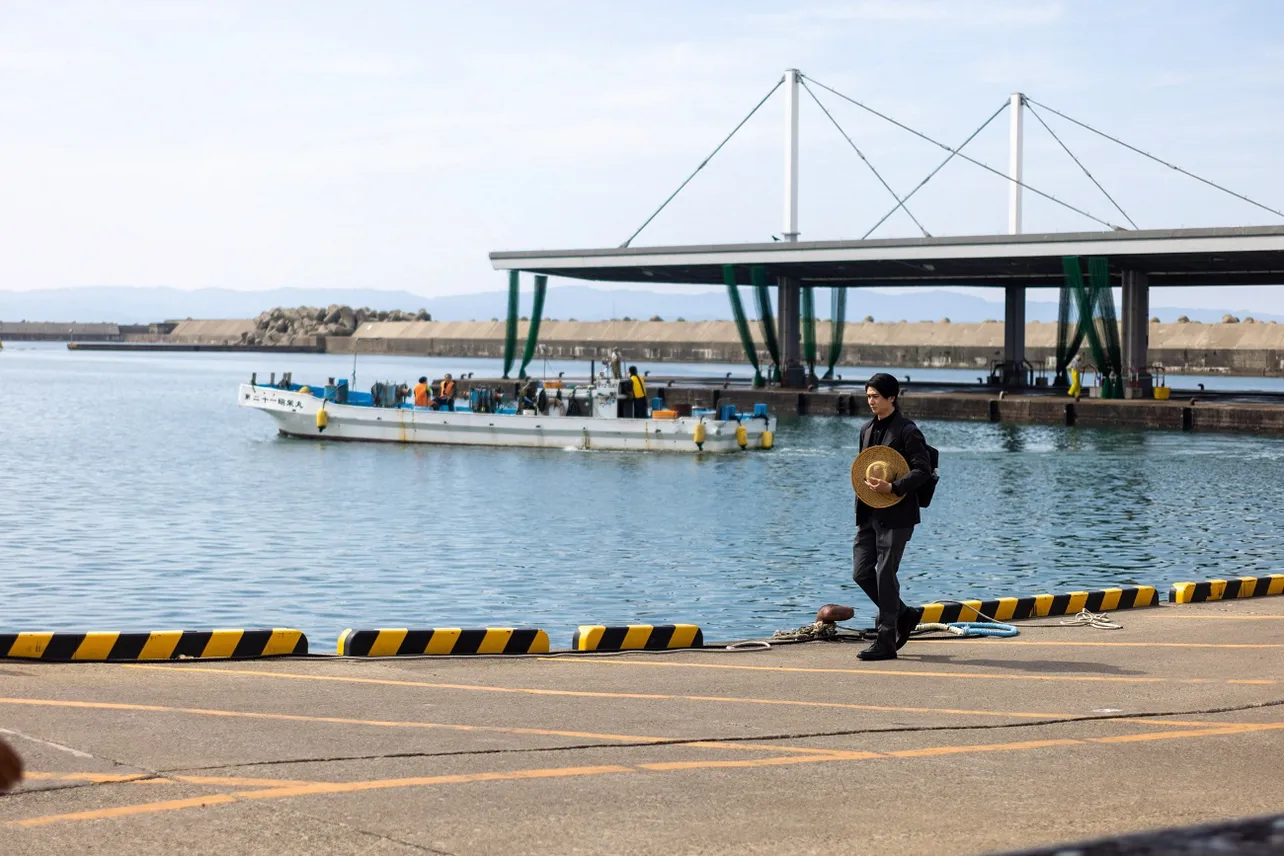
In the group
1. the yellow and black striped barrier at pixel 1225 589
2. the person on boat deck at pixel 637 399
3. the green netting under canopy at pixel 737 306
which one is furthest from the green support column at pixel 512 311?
the yellow and black striped barrier at pixel 1225 589

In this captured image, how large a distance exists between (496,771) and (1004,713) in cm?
389

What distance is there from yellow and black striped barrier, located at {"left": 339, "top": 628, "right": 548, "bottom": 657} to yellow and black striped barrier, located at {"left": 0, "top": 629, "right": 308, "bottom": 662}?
0.47 meters

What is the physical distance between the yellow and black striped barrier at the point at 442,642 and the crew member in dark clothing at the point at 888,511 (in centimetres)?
291

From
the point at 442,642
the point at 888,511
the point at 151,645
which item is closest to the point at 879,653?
the point at 888,511

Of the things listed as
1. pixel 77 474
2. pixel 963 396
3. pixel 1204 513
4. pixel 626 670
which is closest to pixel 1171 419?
pixel 963 396

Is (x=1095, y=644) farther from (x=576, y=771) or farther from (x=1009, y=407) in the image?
(x=1009, y=407)

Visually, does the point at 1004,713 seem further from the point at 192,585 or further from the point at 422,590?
the point at 192,585

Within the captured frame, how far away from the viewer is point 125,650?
11883 mm

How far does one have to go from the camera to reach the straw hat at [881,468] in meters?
11.9

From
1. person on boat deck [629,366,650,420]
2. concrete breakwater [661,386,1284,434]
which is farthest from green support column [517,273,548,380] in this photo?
person on boat deck [629,366,650,420]

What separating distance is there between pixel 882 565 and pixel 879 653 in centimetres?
Answer: 91

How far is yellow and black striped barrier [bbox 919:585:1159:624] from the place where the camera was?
15.1 m

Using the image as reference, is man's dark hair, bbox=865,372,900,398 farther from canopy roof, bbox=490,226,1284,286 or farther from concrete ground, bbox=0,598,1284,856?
canopy roof, bbox=490,226,1284,286

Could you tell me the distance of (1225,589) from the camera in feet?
58.6
